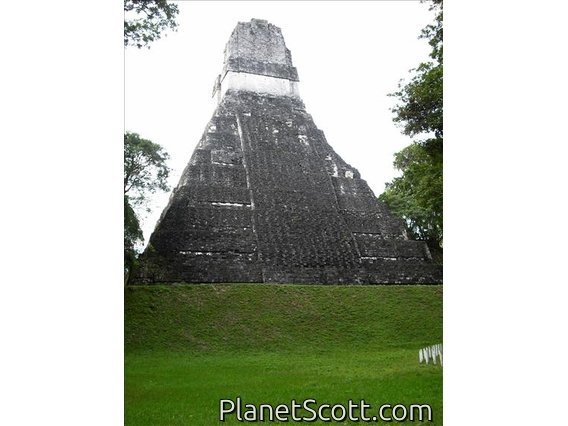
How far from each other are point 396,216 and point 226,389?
12220 mm

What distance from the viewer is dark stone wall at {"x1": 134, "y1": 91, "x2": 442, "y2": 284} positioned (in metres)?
15.4

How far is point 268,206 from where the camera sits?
684 inches

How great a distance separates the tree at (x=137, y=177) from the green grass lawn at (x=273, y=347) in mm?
1829

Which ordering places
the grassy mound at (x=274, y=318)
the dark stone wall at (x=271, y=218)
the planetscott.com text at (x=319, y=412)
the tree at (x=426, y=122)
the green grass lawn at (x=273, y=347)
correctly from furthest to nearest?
A: the dark stone wall at (x=271, y=218)
the grassy mound at (x=274, y=318)
the tree at (x=426, y=122)
the green grass lawn at (x=273, y=347)
the planetscott.com text at (x=319, y=412)

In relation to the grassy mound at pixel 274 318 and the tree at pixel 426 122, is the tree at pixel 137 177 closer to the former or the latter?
the grassy mound at pixel 274 318

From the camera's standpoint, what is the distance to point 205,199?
54.9 ft

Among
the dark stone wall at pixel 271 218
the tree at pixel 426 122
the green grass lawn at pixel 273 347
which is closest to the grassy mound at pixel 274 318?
the green grass lawn at pixel 273 347

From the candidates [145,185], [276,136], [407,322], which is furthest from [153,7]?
[276,136]

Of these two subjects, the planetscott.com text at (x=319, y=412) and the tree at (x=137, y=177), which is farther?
the tree at (x=137, y=177)

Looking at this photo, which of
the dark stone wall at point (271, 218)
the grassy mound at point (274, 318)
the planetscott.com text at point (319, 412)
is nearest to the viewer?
the planetscott.com text at point (319, 412)

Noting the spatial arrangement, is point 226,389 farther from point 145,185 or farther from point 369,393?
point 145,185

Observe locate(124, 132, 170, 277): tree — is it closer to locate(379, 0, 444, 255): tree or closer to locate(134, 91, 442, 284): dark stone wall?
locate(134, 91, 442, 284): dark stone wall

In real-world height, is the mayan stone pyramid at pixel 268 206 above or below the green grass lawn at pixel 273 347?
above

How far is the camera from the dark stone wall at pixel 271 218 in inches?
605
